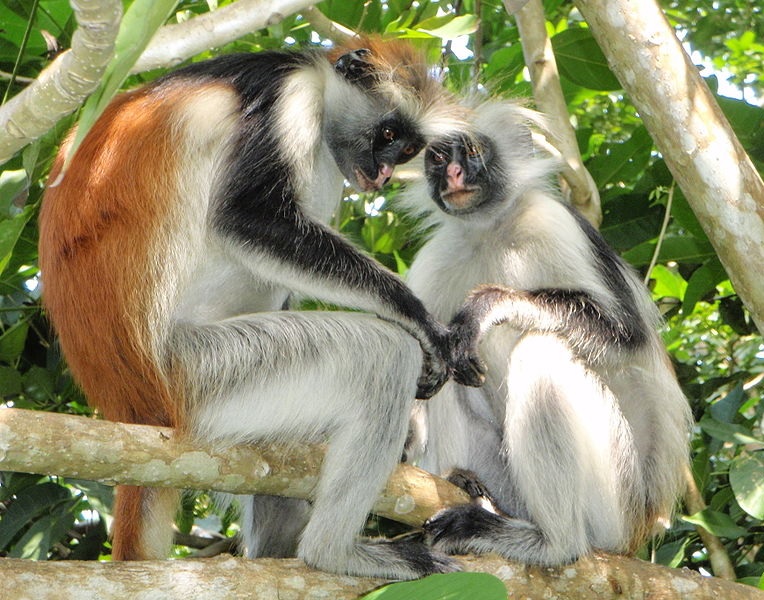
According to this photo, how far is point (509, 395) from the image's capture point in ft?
15.9

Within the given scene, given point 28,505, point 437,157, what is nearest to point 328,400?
point 437,157

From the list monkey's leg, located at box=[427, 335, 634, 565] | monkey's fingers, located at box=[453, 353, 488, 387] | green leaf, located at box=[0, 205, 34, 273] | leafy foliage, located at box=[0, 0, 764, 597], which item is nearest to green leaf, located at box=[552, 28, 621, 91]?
leafy foliage, located at box=[0, 0, 764, 597]

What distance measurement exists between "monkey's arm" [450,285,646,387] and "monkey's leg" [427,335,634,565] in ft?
0.34

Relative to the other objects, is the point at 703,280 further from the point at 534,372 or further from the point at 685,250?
the point at 534,372

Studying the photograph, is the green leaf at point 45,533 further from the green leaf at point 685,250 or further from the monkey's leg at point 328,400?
the green leaf at point 685,250

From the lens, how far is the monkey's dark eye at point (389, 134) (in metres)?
5.25

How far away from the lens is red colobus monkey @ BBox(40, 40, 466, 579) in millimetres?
4219

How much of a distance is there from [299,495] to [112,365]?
100cm

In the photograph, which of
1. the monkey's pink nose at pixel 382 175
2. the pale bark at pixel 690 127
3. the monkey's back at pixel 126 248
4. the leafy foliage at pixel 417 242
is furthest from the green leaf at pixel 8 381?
the pale bark at pixel 690 127

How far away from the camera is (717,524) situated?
509 centimetres

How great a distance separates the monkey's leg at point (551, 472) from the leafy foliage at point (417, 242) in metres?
0.66

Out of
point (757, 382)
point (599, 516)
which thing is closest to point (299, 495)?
point (599, 516)

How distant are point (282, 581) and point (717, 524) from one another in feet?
7.94

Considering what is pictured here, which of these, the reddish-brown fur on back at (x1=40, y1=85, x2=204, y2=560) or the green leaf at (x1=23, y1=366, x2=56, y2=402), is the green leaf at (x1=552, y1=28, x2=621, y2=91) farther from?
the green leaf at (x1=23, y1=366, x2=56, y2=402)
